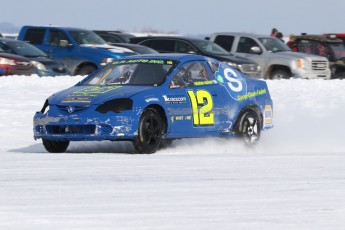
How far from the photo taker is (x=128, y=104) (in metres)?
11.5

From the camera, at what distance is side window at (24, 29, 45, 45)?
26.6 m

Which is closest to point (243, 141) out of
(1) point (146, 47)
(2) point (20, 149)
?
(2) point (20, 149)

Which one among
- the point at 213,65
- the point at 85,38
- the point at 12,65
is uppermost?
the point at 213,65

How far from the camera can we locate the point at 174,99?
39.8 ft

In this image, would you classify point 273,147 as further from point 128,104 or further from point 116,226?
point 116,226

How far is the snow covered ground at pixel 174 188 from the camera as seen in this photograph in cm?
683

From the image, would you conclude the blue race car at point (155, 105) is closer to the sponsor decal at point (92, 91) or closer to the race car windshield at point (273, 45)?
the sponsor decal at point (92, 91)

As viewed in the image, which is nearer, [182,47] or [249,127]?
[249,127]

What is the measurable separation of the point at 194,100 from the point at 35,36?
15.1 meters

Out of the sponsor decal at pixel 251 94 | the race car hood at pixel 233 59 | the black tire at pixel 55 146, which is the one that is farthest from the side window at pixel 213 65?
the race car hood at pixel 233 59

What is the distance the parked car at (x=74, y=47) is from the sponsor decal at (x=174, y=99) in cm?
1171

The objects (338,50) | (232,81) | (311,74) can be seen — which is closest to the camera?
(232,81)

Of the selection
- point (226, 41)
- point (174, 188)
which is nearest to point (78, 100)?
point (174, 188)

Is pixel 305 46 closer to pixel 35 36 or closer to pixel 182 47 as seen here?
pixel 182 47
